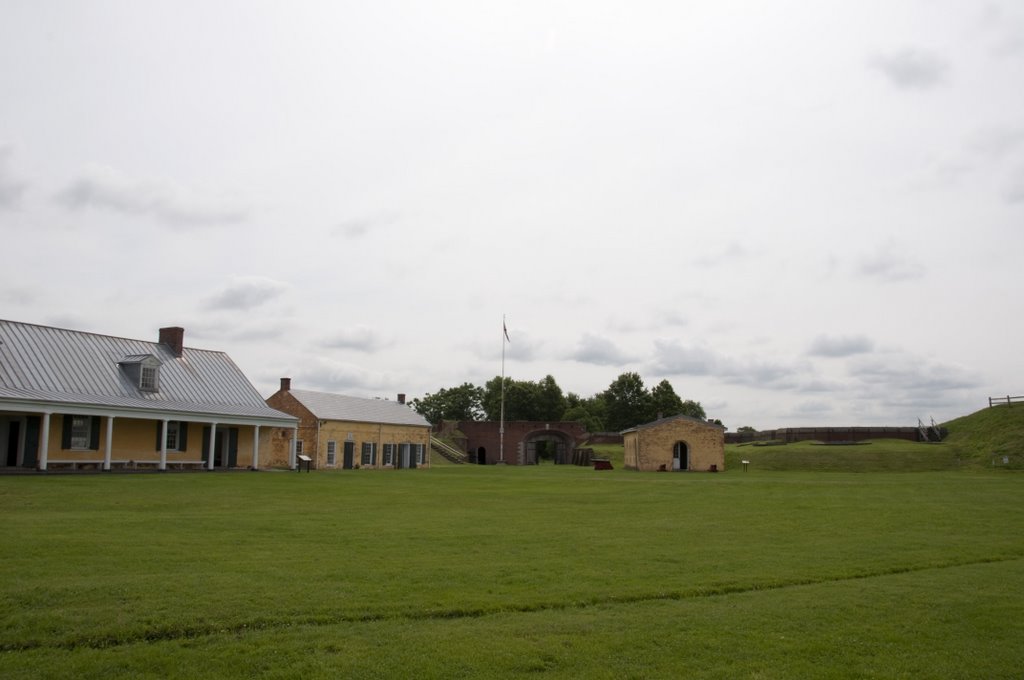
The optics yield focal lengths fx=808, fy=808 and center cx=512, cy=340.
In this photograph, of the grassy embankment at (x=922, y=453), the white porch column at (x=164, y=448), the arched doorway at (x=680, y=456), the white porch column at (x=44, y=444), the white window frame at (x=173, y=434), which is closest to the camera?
the white porch column at (x=44, y=444)

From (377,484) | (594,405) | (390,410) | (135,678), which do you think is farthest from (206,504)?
(594,405)

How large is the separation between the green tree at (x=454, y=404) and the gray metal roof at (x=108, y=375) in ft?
233

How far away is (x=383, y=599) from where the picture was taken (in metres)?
8.88

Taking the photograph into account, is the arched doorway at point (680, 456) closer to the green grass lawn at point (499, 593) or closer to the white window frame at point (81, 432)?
the green grass lawn at point (499, 593)

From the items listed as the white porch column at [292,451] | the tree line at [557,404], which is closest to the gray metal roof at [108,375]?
the white porch column at [292,451]

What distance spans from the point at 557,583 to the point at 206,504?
11.5 metres

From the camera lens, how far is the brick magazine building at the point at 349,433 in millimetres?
43906

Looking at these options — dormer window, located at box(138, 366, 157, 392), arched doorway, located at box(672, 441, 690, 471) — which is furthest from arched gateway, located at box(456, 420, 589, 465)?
dormer window, located at box(138, 366, 157, 392)

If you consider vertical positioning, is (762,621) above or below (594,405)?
below

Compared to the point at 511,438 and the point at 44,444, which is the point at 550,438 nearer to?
the point at 511,438

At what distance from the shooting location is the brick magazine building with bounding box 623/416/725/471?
49906mm

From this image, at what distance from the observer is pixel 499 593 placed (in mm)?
9406

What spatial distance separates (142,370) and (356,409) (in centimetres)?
1708

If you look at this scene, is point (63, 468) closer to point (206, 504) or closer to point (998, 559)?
point (206, 504)
